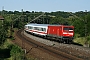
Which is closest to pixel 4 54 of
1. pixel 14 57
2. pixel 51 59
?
pixel 14 57

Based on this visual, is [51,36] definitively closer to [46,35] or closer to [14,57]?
[46,35]

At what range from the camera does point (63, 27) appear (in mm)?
35969

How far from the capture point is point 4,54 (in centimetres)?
3014

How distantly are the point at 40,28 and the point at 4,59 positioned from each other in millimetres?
24171

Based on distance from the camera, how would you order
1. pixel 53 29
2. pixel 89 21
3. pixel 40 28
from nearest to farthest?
1. pixel 53 29
2. pixel 40 28
3. pixel 89 21

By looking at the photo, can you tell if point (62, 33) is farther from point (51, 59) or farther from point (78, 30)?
point (78, 30)

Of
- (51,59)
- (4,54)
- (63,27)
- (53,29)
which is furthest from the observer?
(53,29)

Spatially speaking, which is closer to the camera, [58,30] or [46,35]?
[58,30]

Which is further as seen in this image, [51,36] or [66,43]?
[51,36]

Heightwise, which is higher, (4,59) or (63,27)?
(63,27)

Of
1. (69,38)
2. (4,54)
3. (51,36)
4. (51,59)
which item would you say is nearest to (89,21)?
(51,36)

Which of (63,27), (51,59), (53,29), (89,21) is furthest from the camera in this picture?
(89,21)

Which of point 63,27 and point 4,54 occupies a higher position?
point 63,27

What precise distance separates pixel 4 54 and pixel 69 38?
10.3 metres
